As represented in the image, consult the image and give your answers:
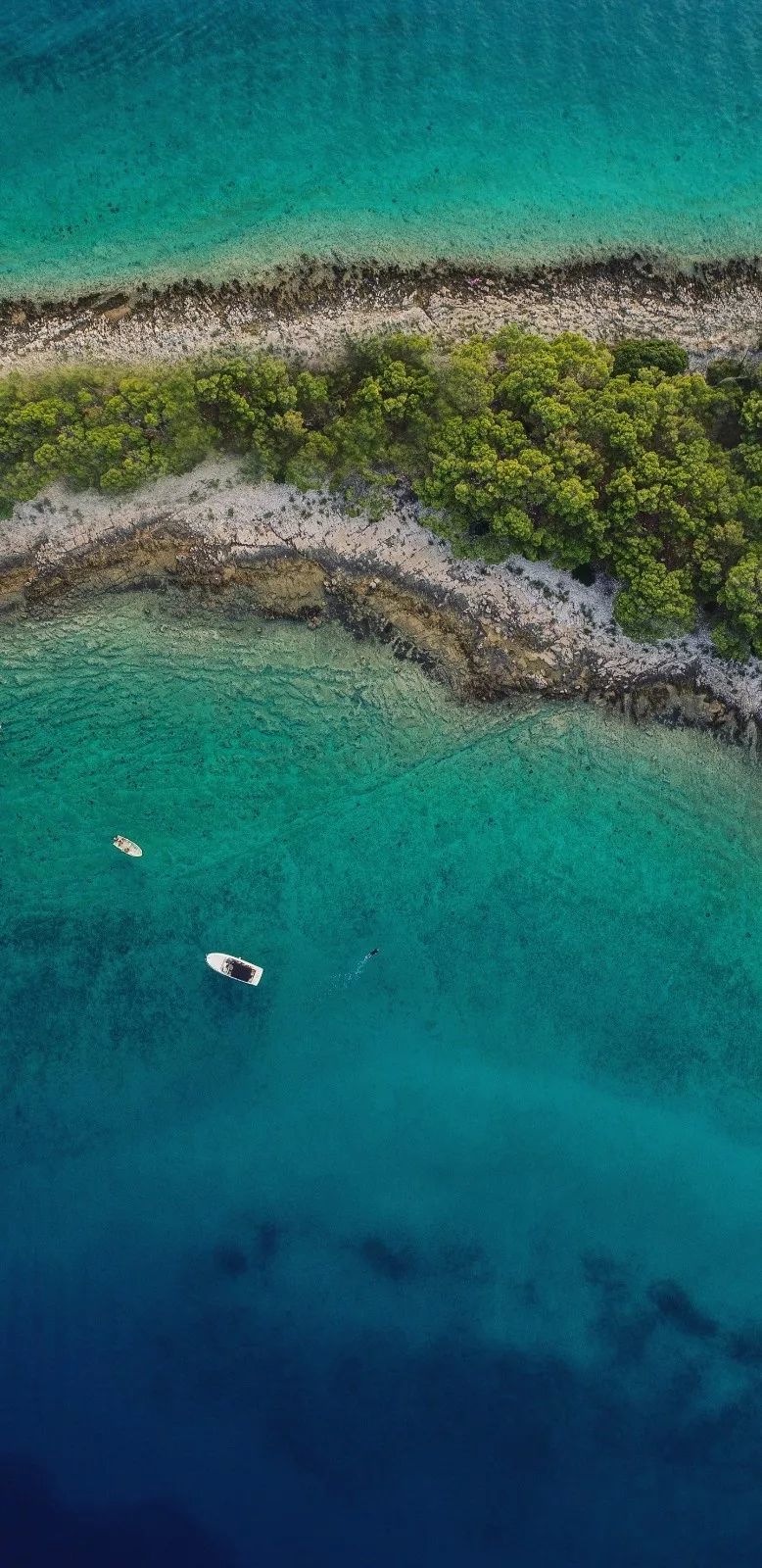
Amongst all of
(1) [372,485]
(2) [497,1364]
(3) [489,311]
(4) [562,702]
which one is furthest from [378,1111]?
(3) [489,311]

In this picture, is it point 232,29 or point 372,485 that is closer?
point 372,485

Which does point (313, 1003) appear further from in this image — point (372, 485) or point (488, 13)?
point (488, 13)

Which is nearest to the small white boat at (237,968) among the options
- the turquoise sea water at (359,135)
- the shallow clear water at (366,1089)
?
the shallow clear water at (366,1089)

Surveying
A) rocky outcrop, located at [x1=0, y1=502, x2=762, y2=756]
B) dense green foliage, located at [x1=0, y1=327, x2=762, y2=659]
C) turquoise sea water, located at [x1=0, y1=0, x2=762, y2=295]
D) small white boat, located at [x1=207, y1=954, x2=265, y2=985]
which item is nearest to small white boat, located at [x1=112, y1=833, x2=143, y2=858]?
small white boat, located at [x1=207, y1=954, x2=265, y2=985]

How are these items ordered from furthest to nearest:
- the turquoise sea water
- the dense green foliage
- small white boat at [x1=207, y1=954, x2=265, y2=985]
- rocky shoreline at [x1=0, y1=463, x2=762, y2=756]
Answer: the turquoise sea water → small white boat at [x1=207, y1=954, x2=265, y2=985] → rocky shoreline at [x1=0, y1=463, x2=762, y2=756] → the dense green foliage

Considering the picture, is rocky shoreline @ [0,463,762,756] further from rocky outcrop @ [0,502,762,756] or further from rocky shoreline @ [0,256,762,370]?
rocky shoreline @ [0,256,762,370]

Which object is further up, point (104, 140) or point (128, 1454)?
point (104, 140)
